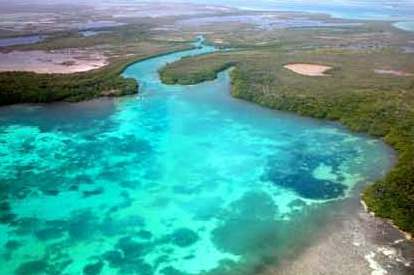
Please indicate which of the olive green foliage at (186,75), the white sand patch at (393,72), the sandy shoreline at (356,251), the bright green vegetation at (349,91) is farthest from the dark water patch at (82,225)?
the white sand patch at (393,72)

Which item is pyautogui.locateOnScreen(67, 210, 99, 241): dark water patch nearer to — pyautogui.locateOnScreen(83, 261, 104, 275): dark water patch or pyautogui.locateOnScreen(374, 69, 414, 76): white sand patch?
pyautogui.locateOnScreen(83, 261, 104, 275): dark water patch

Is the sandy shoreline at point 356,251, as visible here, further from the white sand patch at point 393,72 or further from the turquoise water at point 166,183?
the white sand patch at point 393,72

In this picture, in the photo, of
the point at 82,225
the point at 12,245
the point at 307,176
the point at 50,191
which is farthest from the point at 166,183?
the point at 12,245

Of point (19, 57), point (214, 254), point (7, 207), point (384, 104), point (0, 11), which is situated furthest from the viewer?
point (0, 11)

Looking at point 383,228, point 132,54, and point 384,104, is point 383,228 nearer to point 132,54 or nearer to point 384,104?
point 384,104

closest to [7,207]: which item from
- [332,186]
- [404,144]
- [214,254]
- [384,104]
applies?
[214,254]

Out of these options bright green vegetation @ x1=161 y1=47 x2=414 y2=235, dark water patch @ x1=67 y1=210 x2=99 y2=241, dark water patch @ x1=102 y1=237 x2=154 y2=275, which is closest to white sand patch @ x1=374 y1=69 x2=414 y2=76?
bright green vegetation @ x1=161 y1=47 x2=414 y2=235
